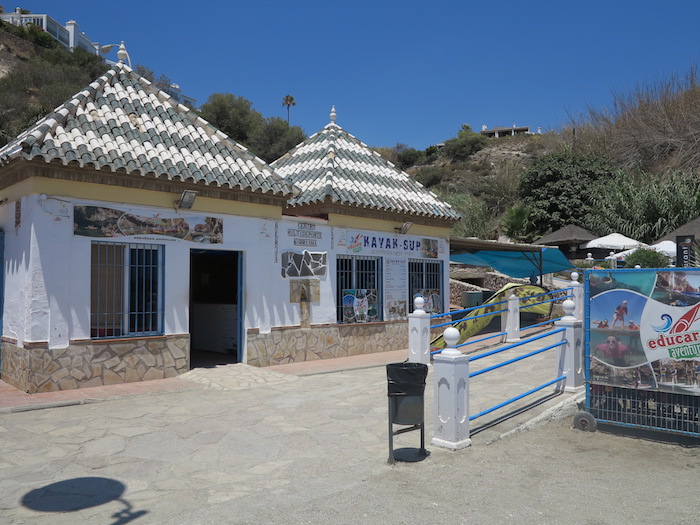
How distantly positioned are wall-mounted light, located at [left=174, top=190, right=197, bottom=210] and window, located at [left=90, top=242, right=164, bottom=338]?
2.81ft

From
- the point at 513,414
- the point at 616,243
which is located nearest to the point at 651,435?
the point at 513,414

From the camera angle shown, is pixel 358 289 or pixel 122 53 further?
pixel 358 289

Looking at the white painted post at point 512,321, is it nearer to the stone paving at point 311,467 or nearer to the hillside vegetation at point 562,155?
the stone paving at point 311,467

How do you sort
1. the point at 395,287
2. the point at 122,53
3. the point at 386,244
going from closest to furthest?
the point at 122,53 → the point at 386,244 → the point at 395,287

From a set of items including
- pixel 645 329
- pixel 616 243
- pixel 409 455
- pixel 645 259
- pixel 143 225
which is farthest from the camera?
pixel 616 243

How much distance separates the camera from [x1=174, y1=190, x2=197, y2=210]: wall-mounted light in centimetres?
1061

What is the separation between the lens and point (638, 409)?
6891mm

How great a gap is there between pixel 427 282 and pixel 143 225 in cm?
855

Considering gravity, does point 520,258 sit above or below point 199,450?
above

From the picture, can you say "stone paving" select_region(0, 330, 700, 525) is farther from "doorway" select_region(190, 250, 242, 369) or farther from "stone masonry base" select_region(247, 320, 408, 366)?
"doorway" select_region(190, 250, 242, 369)

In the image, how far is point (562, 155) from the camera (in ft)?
120

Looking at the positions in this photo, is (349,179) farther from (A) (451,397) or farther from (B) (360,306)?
(A) (451,397)

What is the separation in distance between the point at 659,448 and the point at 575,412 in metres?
1.24

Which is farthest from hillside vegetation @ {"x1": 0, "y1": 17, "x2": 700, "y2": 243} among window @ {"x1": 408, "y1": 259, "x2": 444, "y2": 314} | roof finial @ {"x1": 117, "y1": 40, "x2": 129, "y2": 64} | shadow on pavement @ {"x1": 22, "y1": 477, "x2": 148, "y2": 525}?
shadow on pavement @ {"x1": 22, "y1": 477, "x2": 148, "y2": 525}
